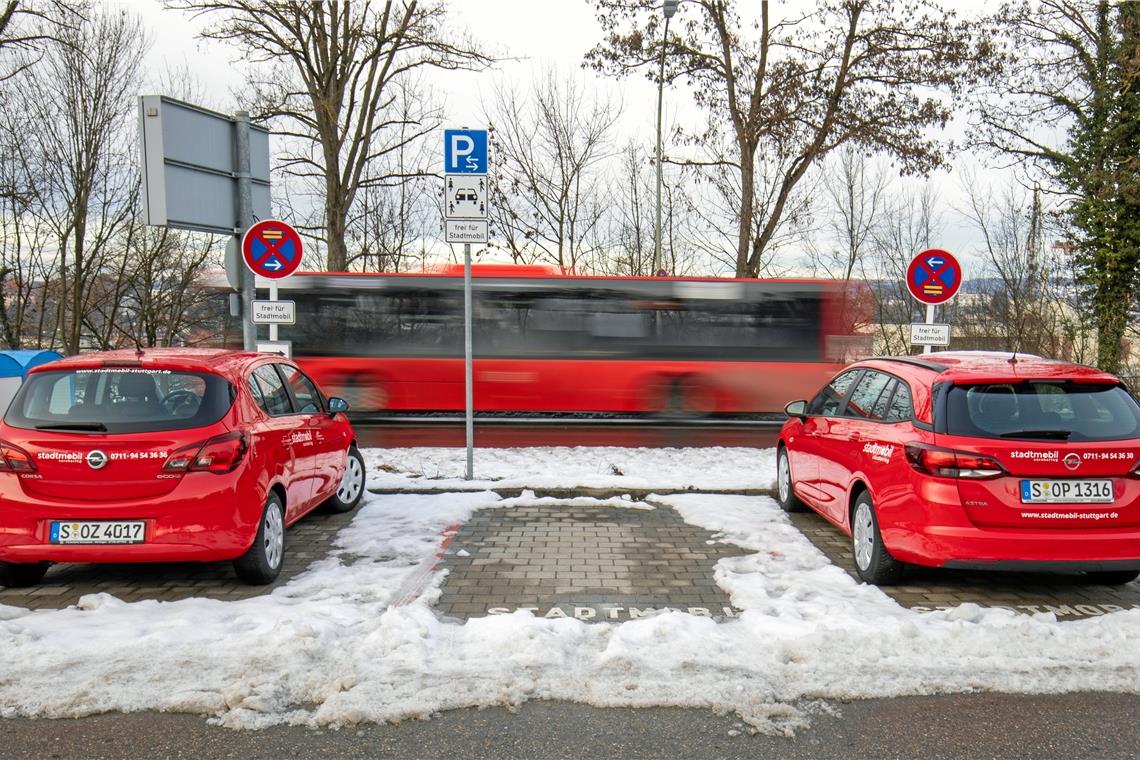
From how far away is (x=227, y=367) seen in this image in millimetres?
5527

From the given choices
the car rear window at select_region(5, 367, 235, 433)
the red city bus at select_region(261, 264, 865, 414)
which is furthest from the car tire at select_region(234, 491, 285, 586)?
the red city bus at select_region(261, 264, 865, 414)

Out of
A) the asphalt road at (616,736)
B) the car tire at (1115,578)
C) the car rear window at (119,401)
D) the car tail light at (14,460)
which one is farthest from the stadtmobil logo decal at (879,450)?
the car tail light at (14,460)

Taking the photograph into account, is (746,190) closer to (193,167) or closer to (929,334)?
(929,334)

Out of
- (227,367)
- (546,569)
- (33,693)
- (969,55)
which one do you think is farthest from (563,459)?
(969,55)

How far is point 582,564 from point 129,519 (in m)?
2.94

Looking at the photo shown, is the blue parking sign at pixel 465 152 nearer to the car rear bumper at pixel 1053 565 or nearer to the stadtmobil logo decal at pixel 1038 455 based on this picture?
the stadtmobil logo decal at pixel 1038 455

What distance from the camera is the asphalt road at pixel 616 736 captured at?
10.5 feet

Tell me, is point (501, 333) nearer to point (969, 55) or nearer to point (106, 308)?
point (969, 55)

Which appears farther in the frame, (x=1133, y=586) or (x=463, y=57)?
(x=463, y=57)

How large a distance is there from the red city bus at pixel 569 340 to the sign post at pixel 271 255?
4.84 m

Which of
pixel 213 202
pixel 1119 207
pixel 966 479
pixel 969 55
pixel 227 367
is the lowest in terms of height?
pixel 966 479

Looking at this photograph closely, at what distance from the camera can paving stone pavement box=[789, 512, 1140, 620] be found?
4.95 meters

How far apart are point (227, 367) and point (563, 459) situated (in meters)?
5.97

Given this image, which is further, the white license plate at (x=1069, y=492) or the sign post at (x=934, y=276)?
the sign post at (x=934, y=276)
